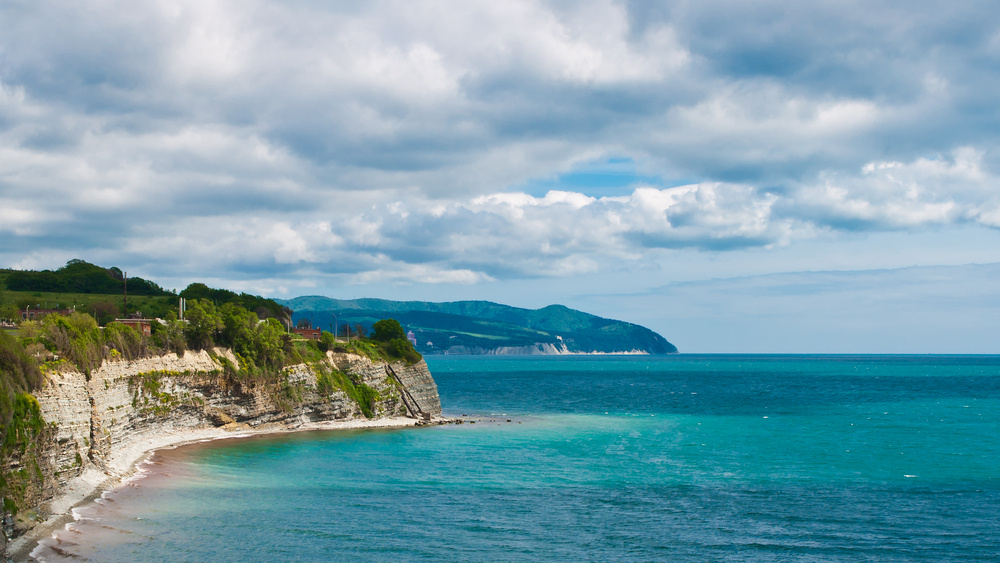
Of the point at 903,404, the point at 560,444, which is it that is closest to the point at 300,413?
the point at 560,444

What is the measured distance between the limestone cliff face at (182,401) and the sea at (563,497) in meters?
3.70

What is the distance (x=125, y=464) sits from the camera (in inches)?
1825

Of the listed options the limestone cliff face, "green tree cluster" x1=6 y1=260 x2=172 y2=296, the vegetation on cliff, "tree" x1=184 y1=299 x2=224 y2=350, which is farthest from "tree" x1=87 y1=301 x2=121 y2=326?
the vegetation on cliff

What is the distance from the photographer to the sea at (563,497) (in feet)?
103

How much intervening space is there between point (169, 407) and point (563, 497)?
124ft

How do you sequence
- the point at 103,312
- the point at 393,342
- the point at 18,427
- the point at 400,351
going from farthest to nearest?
the point at 393,342 < the point at 400,351 < the point at 103,312 < the point at 18,427

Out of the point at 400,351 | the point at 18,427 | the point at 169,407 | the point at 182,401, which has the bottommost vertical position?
the point at 169,407

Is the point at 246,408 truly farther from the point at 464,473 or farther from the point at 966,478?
the point at 966,478

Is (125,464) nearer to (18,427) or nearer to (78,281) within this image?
(18,427)

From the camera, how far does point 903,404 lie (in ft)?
365

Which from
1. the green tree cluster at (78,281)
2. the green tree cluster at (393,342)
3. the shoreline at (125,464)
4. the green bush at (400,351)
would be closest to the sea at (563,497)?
the shoreline at (125,464)

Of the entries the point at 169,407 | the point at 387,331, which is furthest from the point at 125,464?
the point at 387,331

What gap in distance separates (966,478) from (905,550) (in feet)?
69.7

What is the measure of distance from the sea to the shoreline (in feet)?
3.26
